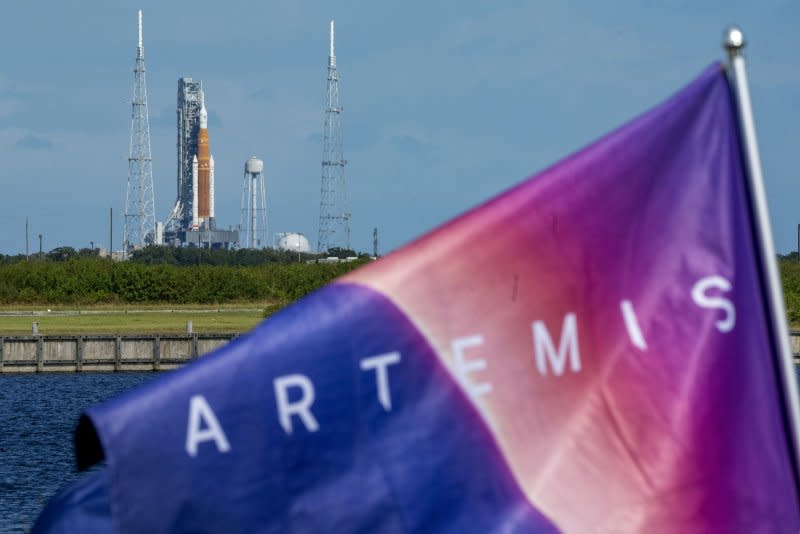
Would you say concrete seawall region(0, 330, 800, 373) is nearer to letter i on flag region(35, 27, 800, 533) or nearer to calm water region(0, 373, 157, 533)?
calm water region(0, 373, 157, 533)

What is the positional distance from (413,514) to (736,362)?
1.33 metres

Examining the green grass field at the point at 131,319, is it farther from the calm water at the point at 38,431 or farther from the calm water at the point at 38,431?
the calm water at the point at 38,431


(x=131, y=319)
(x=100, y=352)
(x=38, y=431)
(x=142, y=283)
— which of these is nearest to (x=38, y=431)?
(x=38, y=431)

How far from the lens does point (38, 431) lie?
182 feet

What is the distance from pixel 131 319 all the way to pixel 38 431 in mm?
45388

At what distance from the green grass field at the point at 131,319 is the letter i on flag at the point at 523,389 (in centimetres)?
7596

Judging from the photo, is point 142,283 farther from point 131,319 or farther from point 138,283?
point 131,319

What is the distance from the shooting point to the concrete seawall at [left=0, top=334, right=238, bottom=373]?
73.2 metres

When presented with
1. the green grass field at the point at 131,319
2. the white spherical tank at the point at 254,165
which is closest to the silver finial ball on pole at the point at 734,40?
the green grass field at the point at 131,319

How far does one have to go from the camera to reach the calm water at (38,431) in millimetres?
36688

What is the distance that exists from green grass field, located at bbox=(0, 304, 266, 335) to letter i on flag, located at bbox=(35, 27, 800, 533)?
76.0 m

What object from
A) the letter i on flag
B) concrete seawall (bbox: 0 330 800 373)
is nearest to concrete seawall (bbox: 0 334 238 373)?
concrete seawall (bbox: 0 330 800 373)

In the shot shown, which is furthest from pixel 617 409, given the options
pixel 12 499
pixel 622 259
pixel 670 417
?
pixel 12 499

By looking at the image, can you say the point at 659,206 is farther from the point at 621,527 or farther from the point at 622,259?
the point at 621,527
